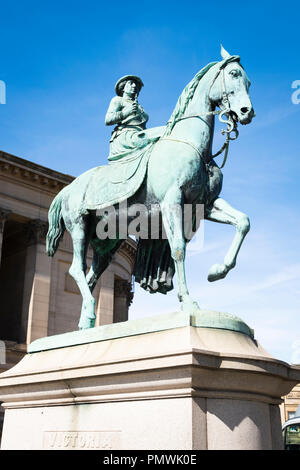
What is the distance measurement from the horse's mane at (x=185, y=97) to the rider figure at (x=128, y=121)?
0.36 m

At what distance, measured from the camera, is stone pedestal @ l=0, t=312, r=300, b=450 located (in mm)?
4938

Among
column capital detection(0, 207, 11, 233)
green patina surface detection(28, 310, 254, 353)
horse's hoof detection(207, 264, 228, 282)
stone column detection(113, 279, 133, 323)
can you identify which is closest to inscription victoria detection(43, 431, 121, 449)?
green patina surface detection(28, 310, 254, 353)

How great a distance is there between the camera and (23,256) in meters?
35.3

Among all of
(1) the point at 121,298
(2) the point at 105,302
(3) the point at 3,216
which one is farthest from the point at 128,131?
(1) the point at 121,298

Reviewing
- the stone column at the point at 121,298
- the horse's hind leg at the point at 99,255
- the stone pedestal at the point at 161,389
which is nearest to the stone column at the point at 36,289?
the stone column at the point at 121,298

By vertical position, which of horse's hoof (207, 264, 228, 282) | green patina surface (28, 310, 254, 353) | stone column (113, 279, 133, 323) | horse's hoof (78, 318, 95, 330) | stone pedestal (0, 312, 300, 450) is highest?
stone column (113, 279, 133, 323)

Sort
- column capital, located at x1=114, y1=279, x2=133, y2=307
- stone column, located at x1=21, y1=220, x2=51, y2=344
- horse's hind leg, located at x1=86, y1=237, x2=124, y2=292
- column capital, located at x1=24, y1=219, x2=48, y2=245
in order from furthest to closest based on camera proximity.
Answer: column capital, located at x1=114, y1=279, x2=133, y2=307
column capital, located at x1=24, y1=219, x2=48, y2=245
stone column, located at x1=21, y1=220, x2=51, y2=344
horse's hind leg, located at x1=86, y1=237, x2=124, y2=292

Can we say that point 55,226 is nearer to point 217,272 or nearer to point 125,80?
point 125,80

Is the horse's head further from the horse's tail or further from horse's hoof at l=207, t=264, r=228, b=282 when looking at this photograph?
the horse's tail

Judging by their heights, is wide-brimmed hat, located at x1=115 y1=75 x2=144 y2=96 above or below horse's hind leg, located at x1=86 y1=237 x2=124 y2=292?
above

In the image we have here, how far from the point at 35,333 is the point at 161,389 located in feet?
92.3

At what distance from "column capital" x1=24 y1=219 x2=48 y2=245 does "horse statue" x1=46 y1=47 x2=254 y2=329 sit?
2710 cm

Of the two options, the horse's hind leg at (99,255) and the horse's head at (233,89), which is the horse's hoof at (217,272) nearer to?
the horse's head at (233,89)
